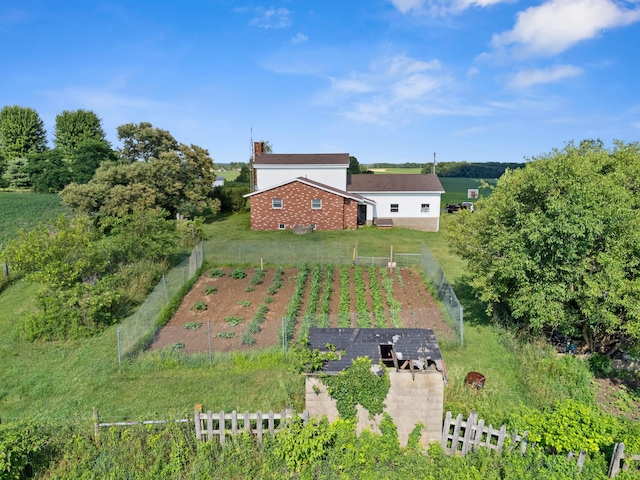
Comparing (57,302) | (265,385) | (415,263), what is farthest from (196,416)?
(415,263)

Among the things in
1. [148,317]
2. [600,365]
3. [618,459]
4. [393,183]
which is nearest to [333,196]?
[393,183]

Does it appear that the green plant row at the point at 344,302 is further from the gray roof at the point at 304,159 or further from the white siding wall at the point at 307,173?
the gray roof at the point at 304,159

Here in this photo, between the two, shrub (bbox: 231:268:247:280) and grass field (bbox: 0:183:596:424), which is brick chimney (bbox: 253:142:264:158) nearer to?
shrub (bbox: 231:268:247:280)

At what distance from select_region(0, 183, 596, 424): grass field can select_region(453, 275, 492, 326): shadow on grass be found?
0.59m

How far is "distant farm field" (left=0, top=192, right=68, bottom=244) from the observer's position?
31737 millimetres

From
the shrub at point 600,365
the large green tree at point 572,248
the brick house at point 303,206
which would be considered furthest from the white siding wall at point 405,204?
the shrub at point 600,365

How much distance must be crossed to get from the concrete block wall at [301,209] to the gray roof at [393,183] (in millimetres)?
3678

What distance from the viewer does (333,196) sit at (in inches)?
1272

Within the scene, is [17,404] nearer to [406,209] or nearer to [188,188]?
[188,188]

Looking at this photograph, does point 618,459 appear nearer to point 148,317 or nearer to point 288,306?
point 288,306

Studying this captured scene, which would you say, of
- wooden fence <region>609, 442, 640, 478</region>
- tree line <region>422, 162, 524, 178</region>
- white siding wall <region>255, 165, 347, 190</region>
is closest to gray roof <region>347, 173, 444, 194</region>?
white siding wall <region>255, 165, 347, 190</region>

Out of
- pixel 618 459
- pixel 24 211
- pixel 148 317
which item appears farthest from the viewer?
pixel 24 211

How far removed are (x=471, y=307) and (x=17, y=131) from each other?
237 feet

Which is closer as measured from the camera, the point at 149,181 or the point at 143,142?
the point at 149,181
